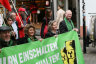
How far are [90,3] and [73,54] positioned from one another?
7563 millimetres

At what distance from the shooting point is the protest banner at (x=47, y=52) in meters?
5.90

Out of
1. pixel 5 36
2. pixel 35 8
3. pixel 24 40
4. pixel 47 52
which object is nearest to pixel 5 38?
pixel 5 36

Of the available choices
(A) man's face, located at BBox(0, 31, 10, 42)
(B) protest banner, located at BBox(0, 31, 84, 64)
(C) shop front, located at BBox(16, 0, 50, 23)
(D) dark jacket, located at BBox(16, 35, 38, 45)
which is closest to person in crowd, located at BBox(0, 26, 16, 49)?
(A) man's face, located at BBox(0, 31, 10, 42)

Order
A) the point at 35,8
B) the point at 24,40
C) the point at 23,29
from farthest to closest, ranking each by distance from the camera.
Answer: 1. the point at 35,8
2. the point at 23,29
3. the point at 24,40

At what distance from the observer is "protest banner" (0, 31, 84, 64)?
590 centimetres

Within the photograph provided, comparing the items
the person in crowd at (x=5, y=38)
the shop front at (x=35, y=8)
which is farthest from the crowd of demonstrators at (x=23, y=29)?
the shop front at (x=35, y=8)

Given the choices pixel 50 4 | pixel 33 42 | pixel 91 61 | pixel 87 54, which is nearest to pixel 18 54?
pixel 33 42

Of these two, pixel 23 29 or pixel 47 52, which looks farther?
pixel 23 29

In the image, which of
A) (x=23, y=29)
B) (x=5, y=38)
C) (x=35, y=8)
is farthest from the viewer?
(x=35, y=8)

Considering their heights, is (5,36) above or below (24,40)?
above

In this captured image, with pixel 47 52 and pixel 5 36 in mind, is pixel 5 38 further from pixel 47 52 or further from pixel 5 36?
pixel 47 52

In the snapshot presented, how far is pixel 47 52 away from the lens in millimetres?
6645

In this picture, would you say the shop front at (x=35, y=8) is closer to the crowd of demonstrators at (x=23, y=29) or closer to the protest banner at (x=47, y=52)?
the crowd of demonstrators at (x=23, y=29)

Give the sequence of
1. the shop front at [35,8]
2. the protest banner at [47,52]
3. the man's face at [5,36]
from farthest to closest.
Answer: the shop front at [35,8] < the man's face at [5,36] < the protest banner at [47,52]
